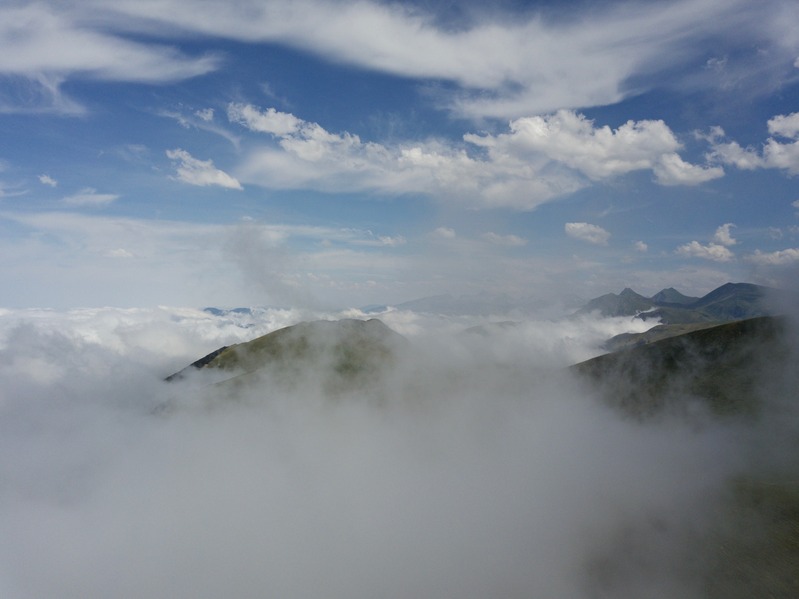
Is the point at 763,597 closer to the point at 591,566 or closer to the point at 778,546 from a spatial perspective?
the point at 778,546

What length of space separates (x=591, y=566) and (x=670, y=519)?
32.9 m

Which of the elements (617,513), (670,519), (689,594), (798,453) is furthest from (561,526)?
(798,453)

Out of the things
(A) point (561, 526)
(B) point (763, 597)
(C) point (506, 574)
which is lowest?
(C) point (506, 574)

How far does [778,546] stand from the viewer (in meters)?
127

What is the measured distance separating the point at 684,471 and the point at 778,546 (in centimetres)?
7261

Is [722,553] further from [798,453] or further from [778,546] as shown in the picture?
[798,453]

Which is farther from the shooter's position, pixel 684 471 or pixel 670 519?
pixel 684 471

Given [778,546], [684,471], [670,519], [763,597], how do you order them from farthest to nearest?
[684,471], [670,519], [778,546], [763,597]

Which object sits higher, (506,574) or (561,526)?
(561,526)

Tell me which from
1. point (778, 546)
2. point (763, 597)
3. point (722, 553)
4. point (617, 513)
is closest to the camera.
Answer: point (763, 597)

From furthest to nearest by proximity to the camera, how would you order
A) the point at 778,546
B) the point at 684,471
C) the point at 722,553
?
the point at 684,471 → the point at 722,553 → the point at 778,546

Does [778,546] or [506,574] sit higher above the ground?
[778,546]

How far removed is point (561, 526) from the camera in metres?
200

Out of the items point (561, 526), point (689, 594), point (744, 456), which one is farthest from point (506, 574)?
point (744, 456)
